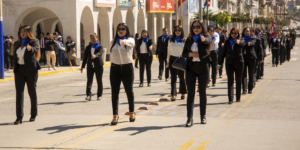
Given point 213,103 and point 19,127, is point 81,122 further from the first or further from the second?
point 213,103

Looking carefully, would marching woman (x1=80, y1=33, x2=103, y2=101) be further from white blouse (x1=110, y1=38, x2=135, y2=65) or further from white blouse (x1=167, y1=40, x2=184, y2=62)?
white blouse (x1=110, y1=38, x2=135, y2=65)

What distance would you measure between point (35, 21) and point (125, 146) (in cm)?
2498

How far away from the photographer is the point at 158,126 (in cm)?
764

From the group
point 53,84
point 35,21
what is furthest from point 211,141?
point 35,21

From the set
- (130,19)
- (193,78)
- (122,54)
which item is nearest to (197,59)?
(193,78)

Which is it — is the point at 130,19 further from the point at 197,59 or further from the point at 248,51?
the point at 197,59

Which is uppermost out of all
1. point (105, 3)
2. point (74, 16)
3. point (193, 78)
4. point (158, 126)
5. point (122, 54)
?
point (105, 3)

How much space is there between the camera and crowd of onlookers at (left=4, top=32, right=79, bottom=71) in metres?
22.2

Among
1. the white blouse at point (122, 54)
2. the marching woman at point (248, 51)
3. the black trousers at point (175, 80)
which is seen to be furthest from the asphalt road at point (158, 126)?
the white blouse at point (122, 54)

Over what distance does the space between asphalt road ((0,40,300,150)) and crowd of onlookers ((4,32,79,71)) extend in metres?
10.2

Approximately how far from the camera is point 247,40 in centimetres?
1181

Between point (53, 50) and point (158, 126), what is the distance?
1603 cm

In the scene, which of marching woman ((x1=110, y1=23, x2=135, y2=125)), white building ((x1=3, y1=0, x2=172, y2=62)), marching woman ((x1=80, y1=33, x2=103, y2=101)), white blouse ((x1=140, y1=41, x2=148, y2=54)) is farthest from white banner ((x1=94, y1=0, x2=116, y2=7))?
marching woman ((x1=110, y1=23, x2=135, y2=125))

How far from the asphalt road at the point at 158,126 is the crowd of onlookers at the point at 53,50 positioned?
10216mm
